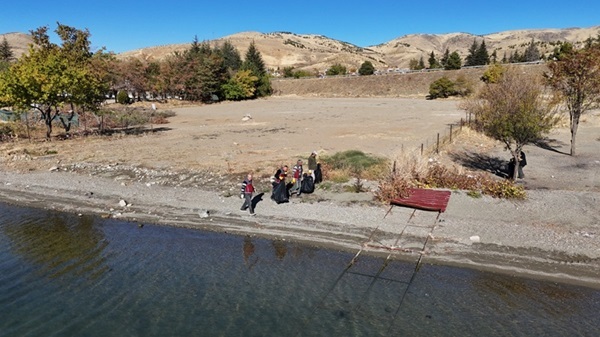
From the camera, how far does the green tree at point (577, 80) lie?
23.5 metres

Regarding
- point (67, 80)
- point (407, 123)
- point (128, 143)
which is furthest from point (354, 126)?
point (67, 80)

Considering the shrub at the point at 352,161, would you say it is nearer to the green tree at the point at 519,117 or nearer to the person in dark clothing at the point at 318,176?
the person in dark clothing at the point at 318,176

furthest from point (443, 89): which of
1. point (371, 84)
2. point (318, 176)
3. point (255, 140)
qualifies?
point (318, 176)

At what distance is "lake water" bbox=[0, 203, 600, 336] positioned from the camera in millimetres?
9281

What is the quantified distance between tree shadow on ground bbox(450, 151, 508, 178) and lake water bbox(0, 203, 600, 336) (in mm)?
11252

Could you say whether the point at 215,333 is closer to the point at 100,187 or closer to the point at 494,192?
the point at 494,192

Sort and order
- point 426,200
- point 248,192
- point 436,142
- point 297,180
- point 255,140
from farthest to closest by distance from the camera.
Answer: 1. point 255,140
2. point 436,142
3. point 297,180
4. point 426,200
5. point 248,192

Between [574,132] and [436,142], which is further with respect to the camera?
[436,142]

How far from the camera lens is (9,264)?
12.6m

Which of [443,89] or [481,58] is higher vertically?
[481,58]

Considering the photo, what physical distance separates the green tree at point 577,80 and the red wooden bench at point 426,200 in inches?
485

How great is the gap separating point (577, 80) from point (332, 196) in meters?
16.8

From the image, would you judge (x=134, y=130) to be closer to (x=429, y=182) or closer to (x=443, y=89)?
(x=429, y=182)

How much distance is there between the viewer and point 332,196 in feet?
57.6
